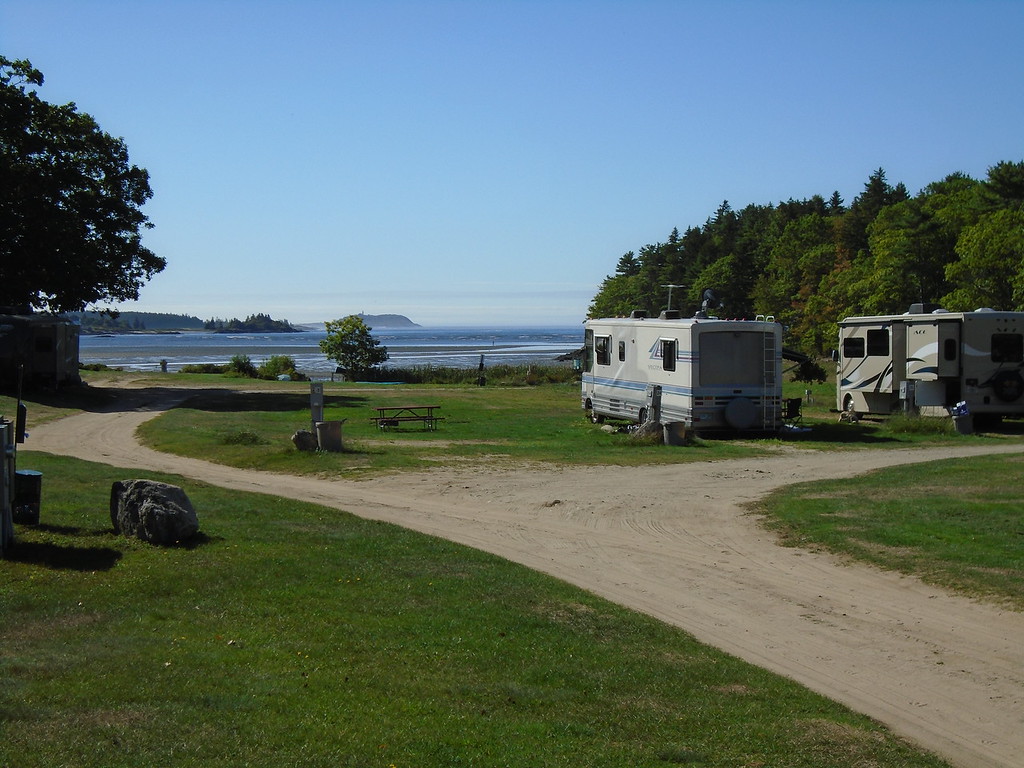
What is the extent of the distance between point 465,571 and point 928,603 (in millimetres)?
4363

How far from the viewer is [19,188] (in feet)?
116

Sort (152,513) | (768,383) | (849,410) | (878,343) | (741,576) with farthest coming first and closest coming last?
1. (849,410)
2. (878,343)
3. (768,383)
4. (741,576)
5. (152,513)

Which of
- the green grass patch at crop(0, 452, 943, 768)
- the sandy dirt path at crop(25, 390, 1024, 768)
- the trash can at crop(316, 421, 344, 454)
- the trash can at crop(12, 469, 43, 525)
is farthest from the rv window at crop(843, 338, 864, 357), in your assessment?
the trash can at crop(12, 469, 43, 525)

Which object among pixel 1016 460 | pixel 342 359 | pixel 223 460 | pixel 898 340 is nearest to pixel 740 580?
pixel 1016 460

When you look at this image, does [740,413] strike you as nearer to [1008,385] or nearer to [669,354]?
[669,354]

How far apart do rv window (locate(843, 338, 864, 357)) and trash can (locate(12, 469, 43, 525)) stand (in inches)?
903

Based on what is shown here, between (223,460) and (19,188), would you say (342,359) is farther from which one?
(223,460)

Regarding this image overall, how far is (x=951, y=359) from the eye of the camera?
2525cm

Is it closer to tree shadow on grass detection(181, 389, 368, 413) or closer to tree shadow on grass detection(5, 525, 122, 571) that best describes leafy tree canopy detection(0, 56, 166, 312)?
tree shadow on grass detection(181, 389, 368, 413)

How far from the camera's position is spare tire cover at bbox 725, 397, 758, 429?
23703mm

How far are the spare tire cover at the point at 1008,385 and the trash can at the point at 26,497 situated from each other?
71.6 feet

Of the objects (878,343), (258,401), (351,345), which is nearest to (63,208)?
(258,401)

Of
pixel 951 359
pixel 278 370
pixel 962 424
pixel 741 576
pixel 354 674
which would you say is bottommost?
pixel 741 576

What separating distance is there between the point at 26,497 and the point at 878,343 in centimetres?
2264
